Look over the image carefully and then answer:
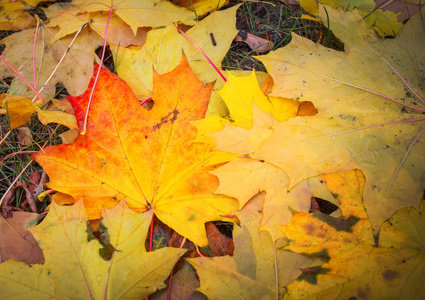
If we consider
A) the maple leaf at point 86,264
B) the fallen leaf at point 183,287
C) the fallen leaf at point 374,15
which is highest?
the fallen leaf at point 374,15

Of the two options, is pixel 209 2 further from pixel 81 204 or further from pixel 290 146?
pixel 81 204

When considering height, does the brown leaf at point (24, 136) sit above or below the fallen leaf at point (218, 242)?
above

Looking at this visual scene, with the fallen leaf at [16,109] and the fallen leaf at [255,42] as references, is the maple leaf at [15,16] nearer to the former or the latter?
the fallen leaf at [16,109]

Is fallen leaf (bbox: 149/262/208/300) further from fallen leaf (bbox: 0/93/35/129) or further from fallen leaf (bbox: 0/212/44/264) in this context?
fallen leaf (bbox: 0/93/35/129)

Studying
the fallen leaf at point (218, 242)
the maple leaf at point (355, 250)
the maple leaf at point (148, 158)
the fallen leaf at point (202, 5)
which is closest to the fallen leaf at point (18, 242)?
the maple leaf at point (148, 158)

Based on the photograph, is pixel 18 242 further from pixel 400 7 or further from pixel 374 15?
pixel 400 7

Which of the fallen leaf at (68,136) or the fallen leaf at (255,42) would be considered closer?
the fallen leaf at (68,136)
